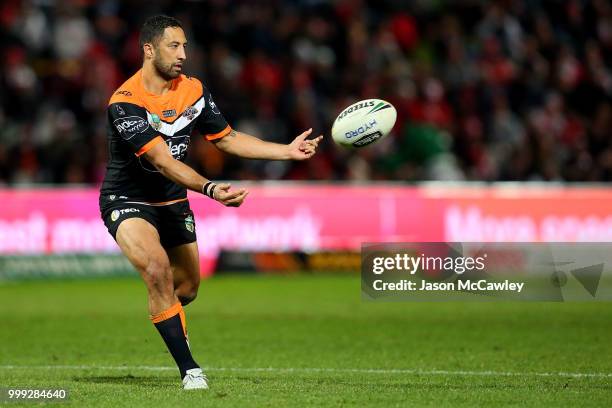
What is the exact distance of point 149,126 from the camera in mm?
8930

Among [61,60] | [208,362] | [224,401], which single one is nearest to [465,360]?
[208,362]

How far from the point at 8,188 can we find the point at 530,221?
8.59 meters

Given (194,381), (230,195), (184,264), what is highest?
(230,195)

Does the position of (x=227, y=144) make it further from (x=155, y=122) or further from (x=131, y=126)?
(x=131, y=126)

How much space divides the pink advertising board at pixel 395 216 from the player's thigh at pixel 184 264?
9.90 meters

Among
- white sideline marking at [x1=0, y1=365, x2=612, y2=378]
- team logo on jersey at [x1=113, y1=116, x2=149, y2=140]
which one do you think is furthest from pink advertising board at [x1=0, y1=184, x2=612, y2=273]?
team logo on jersey at [x1=113, y1=116, x2=149, y2=140]

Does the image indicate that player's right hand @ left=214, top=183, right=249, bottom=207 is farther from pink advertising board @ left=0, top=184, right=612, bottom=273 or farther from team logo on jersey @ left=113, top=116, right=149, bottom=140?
pink advertising board @ left=0, top=184, right=612, bottom=273

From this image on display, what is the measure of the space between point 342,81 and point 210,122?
45.2 feet

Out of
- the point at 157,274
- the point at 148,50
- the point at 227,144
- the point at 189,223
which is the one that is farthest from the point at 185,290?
the point at 148,50

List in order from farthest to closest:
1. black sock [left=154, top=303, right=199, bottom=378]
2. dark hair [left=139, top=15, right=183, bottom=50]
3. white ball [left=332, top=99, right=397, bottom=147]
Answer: white ball [left=332, top=99, right=397, bottom=147] < dark hair [left=139, top=15, right=183, bottom=50] < black sock [left=154, top=303, right=199, bottom=378]

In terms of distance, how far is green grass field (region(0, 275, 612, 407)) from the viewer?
8.53m

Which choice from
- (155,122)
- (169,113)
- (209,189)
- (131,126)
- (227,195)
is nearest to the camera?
(227,195)

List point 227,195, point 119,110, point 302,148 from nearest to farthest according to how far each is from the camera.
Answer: point 227,195
point 119,110
point 302,148

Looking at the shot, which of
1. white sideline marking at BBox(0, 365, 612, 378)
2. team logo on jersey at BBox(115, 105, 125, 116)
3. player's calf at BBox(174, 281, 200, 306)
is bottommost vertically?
white sideline marking at BBox(0, 365, 612, 378)
